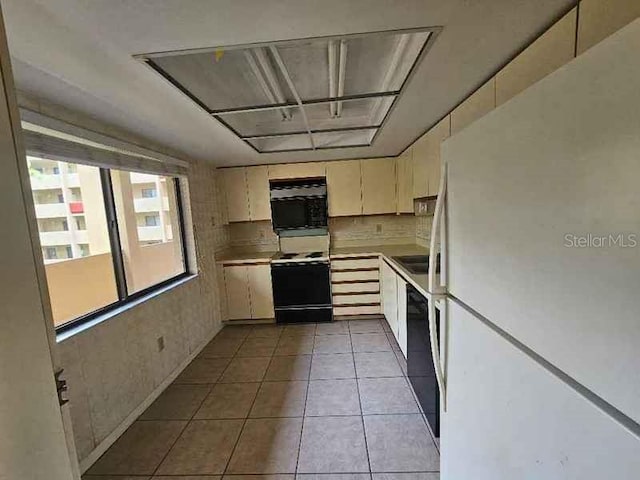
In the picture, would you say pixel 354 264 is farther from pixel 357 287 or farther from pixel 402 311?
pixel 402 311

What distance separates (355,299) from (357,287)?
0.16 m

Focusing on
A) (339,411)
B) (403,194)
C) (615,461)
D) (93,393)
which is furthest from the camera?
(403,194)

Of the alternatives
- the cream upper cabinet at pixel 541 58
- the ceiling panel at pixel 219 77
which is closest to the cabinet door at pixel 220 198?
the ceiling panel at pixel 219 77

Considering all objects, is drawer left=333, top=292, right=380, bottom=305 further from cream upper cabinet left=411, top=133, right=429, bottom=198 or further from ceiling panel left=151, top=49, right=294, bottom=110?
ceiling panel left=151, top=49, right=294, bottom=110

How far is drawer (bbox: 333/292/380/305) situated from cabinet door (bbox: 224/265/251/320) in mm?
1150

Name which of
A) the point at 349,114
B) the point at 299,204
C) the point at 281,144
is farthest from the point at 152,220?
the point at 349,114

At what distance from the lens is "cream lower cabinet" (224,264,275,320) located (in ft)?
12.8

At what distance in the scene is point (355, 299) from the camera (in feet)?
12.7

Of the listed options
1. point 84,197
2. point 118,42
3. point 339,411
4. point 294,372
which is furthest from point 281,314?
point 118,42

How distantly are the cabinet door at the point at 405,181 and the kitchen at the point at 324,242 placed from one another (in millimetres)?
38

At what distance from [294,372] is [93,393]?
1486 millimetres

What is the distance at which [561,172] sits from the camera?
23.2 inches

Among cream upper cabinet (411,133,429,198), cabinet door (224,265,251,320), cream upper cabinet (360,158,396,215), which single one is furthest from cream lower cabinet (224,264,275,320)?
cream upper cabinet (411,133,429,198)

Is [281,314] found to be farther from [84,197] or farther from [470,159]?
[470,159]
